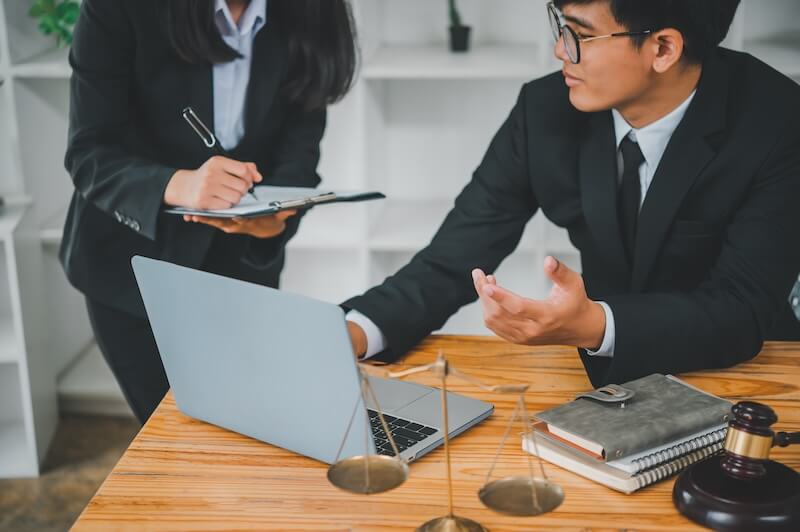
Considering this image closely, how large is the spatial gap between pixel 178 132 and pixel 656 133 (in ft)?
3.06

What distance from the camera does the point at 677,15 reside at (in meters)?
1.55

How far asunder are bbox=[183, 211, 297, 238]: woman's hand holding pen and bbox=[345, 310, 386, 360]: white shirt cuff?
42 centimetres

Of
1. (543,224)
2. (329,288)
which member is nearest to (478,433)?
(543,224)

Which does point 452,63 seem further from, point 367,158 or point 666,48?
point 666,48

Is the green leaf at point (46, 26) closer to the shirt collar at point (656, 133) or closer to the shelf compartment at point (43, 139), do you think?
the shelf compartment at point (43, 139)

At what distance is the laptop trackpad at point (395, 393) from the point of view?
1224 mm

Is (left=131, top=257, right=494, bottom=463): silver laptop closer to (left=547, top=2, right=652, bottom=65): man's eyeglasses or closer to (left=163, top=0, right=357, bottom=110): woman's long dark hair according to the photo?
(left=547, top=2, right=652, bottom=65): man's eyeglasses

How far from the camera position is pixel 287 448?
3.68 ft

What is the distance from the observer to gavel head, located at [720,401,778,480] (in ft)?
3.16

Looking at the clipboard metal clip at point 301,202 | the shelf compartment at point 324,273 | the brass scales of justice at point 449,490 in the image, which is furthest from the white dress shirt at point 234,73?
the shelf compartment at point 324,273

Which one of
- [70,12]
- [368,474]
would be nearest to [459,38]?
[70,12]

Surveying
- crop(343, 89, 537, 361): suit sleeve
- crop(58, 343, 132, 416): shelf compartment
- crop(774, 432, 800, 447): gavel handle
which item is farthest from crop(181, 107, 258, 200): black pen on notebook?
crop(58, 343, 132, 416): shelf compartment

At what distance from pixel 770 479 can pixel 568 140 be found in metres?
0.86

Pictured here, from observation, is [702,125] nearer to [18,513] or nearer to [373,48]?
[373,48]
